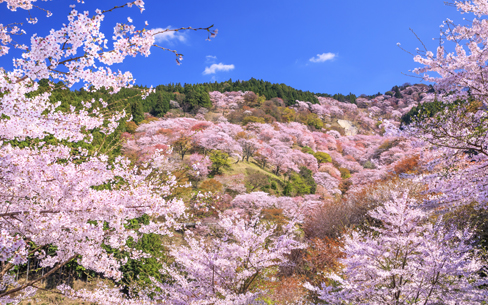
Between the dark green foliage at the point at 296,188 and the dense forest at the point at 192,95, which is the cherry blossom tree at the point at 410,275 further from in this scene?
the dense forest at the point at 192,95

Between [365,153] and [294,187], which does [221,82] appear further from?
[294,187]

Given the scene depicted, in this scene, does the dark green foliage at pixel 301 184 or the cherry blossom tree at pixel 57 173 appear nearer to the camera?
the cherry blossom tree at pixel 57 173

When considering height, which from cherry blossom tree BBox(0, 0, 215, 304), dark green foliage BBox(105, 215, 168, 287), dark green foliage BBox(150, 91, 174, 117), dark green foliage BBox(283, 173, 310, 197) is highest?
dark green foliage BBox(150, 91, 174, 117)

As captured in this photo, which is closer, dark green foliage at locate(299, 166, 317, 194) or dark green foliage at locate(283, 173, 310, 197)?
dark green foliage at locate(283, 173, 310, 197)

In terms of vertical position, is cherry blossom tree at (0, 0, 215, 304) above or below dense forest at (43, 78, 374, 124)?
below

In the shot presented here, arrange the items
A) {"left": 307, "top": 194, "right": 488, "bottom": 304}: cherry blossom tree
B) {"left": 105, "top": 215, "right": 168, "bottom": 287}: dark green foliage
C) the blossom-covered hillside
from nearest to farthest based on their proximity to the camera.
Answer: {"left": 307, "top": 194, "right": 488, "bottom": 304}: cherry blossom tree, {"left": 105, "top": 215, "right": 168, "bottom": 287}: dark green foliage, the blossom-covered hillside

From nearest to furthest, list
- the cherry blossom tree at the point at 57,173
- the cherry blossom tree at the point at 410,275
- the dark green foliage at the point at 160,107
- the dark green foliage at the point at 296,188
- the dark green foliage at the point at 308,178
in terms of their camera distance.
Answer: the cherry blossom tree at the point at 57,173 → the cherry blossom tree at the point at 410,275 → the dark green foliage at the point at 296,188 → the dark green foliage at the point at 308,178 → the dark green foliage at the point at 160,107

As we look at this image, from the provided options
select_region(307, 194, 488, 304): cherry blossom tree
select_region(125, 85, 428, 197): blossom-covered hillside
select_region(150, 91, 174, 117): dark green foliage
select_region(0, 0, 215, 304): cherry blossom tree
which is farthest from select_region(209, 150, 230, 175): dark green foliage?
select_region(150, 91, 174, 117): dark green foliage

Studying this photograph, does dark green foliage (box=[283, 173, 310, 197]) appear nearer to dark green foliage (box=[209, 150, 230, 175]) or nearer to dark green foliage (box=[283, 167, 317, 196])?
dark green foliage (box=[283, 167, 317, 196])

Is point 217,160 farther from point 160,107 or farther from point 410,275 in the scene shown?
point 160,107

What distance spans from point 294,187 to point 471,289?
1756 cm

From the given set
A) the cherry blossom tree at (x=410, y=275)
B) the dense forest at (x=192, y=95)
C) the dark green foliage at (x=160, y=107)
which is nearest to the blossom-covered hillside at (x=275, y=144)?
the cherry blossom tree at (x=410, y=275)

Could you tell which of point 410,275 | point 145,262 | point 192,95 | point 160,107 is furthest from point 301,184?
point 192,95

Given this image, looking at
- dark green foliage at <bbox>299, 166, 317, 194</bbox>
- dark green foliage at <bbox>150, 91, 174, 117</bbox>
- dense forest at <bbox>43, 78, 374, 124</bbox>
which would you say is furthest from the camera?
dark green foliage at <bbox>150, 91, 174, 117</bbox>
